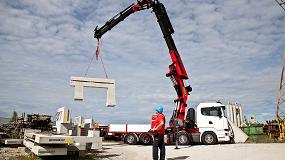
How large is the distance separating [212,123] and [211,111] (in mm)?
790

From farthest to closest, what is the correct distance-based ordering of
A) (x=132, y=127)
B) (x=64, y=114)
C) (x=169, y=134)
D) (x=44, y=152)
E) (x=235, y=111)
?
(x=235, y=111) < (x=132, y=127) < (x=169, y=134) < (x=64, y=114) < (x=44, y=152)

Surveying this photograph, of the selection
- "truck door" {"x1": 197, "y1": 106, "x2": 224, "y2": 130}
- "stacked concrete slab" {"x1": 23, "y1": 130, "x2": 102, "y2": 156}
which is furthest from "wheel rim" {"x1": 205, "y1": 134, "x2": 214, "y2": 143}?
"stacked concrete slab" {"x1": 23, "y1": 130, "x2": 102, "y2": 156}

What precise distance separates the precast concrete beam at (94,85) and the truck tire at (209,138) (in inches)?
234

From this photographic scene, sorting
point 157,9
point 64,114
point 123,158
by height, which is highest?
point 157,9

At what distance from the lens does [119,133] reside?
718 inches

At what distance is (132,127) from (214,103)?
5.55 meters

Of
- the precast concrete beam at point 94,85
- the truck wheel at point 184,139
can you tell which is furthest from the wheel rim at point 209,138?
the precast concrete beam at point 94,85

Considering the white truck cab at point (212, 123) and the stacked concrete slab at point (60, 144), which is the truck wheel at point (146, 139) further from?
the stacked concrete slab at point (60, 144)

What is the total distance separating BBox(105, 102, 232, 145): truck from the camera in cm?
1591

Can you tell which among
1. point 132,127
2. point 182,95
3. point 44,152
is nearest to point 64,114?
point 44,152

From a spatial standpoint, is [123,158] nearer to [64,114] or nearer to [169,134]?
[64,114]

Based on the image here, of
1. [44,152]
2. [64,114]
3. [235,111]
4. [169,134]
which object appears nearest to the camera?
[44,152]

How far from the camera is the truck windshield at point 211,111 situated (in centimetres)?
1636

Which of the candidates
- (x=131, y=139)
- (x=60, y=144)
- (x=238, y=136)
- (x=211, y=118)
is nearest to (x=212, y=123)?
(x=211, y=118)
